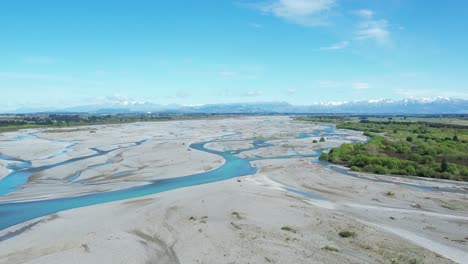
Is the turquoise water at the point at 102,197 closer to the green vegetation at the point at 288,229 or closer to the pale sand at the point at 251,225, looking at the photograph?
the pale sand at the point at 251,225

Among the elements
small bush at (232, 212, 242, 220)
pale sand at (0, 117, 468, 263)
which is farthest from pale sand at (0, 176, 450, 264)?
small bush at (232, 212, 242, 220)

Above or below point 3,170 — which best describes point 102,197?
below

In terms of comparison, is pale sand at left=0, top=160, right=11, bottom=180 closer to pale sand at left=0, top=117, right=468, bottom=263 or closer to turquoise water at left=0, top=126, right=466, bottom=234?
turquoise water at left=0, top=126, right=466, bottom=234

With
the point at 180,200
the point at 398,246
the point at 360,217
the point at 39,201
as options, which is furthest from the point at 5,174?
the point at 398,246

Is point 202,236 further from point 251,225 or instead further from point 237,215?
point 237,215


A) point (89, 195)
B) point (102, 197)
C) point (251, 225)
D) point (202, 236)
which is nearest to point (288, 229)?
point (251, 225)

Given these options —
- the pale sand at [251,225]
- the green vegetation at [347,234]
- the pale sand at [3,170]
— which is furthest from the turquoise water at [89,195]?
the green vegetation at [347,234]

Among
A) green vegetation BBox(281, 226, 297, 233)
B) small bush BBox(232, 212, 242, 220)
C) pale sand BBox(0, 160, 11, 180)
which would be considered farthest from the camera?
pale sand BBox(0, 160, 11, 180)

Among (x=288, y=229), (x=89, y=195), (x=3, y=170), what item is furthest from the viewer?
(x=3, y=170)
